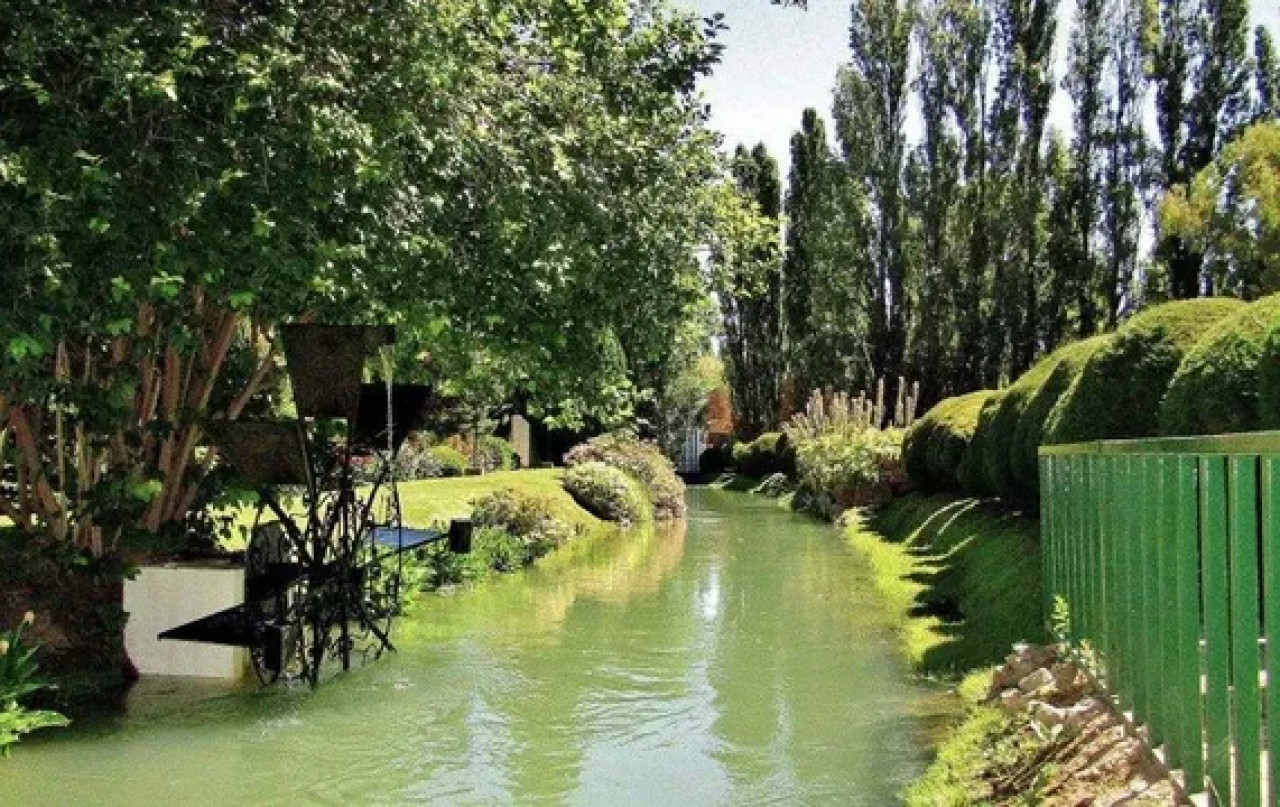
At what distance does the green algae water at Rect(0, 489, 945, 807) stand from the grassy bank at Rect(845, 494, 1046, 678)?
A: 399 mm

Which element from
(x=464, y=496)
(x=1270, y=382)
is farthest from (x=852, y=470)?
(x=1270, y=382)

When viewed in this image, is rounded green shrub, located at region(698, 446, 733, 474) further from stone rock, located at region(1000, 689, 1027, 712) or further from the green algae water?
stone rock, located at region(1000, 689, 1027, 712)

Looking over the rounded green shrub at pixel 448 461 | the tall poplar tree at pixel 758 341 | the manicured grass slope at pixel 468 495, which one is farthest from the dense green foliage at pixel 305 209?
the tall poplar tree at pixel 758 341

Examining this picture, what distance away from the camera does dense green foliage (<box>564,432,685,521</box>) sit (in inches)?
1070

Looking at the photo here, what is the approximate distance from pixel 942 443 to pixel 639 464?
1080 centimetres

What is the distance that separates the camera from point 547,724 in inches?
305

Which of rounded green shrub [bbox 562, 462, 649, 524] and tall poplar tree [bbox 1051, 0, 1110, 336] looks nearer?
rounded green shrub [bbox 562, 462, 649, 524]

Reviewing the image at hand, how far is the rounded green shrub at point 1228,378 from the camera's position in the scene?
719 centimetres

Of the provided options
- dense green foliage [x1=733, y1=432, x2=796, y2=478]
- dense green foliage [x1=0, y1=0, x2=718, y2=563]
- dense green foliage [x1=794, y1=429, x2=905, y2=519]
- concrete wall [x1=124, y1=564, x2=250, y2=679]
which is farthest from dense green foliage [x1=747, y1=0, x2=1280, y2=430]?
concrete wall [x1=124, y1=564, x2=250, y2=679]

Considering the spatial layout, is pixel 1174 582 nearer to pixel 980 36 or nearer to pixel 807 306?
pixel 980 36

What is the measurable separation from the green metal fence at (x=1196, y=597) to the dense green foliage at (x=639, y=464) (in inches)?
824

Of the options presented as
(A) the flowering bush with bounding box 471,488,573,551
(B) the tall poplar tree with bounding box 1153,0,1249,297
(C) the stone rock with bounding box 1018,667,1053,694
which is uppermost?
(B) the tall poplar tree with bounding box 1153,0,1249,297

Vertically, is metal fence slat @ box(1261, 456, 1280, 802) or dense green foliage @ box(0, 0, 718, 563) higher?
dense green foliage @ box(0, 0, 718, 563)

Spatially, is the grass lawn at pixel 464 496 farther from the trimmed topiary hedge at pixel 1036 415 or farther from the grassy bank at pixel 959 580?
the trimmed topiary hedge at pixel 1036 415
